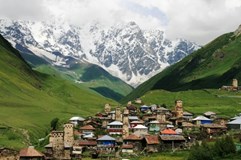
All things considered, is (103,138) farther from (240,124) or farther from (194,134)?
(240,124)

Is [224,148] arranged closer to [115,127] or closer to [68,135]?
[68,135]

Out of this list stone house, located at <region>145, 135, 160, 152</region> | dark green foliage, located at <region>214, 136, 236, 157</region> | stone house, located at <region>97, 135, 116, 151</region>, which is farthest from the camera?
stone house, located at <region>97, 135, 116, 151</region>

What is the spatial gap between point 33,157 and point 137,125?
201ft

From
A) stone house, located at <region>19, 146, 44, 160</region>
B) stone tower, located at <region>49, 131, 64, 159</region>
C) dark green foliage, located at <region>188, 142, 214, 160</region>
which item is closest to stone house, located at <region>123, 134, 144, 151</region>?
stone tower, located at <region>49, 131, 64, 159</region>

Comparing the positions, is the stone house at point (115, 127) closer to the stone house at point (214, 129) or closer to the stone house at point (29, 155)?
the stone house at point (214, 129)

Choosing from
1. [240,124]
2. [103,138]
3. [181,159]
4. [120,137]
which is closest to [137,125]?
[120,137]

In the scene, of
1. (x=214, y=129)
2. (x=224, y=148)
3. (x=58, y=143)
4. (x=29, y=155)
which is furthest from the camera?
(x=214, y=129)

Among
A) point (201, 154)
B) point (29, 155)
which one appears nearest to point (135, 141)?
point (201, 154)

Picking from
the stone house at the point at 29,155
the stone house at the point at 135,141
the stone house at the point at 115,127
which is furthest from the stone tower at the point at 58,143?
the stone house at the point at 115,127

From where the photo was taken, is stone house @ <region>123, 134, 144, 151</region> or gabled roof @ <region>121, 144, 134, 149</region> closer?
gabled roof @ <region>121, 144, 134, 149</region>

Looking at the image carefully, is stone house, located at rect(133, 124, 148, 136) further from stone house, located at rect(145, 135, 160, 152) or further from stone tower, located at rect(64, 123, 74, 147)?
stone tower, located at rect(64, 123, 74, 147)

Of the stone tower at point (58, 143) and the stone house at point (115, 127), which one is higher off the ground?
the stone house at point (115, 127)

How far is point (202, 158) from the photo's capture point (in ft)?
403

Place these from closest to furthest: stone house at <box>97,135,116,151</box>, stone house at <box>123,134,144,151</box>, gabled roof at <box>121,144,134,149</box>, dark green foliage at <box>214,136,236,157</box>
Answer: dark green foliage at <box>214,136,236,157</box>
gabled roof at <box>121,144,134,149</box>
stone house at <box>123,134,144,151</box>
stone house at <box>97,135,116,151</box>
